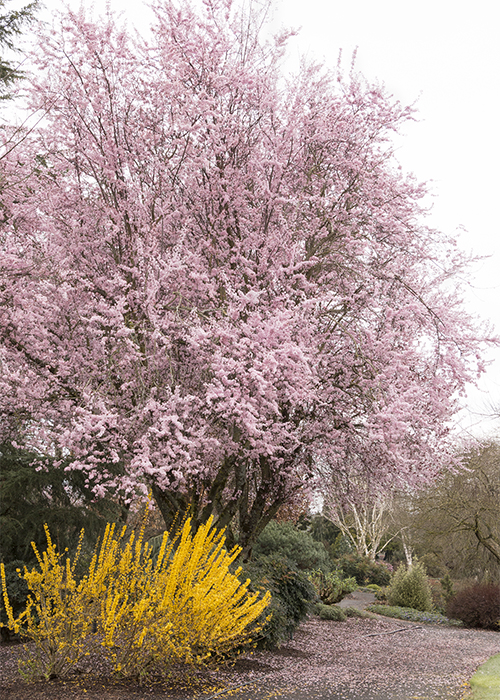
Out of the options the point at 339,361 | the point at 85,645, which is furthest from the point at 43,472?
the point at 339,361

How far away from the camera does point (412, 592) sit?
60.7 feet

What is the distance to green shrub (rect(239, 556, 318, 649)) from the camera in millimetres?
8336

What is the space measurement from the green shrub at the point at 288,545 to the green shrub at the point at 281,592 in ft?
11.1

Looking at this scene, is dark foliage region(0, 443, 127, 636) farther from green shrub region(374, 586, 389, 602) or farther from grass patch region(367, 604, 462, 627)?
green shrub region(374, 586, 389, 602)

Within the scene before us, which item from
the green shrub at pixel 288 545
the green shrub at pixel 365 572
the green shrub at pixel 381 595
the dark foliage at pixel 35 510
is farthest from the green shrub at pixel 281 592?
the green shrub at pixel 365 572

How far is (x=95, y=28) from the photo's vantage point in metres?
8.66

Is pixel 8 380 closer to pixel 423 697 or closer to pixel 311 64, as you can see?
pixel 423 697

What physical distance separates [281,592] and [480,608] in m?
8.64

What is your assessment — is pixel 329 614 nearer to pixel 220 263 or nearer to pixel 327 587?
A: pixel 327 587

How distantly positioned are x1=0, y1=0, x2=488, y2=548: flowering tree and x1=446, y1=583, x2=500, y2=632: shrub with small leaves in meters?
7.67

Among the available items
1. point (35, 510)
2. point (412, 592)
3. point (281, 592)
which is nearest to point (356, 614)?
point (412, 592)

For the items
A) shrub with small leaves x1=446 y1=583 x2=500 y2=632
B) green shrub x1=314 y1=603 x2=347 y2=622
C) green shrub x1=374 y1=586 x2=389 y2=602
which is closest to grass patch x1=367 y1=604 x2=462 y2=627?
shrub with small leaves x1=446 y1=583 x2=500 y2=632

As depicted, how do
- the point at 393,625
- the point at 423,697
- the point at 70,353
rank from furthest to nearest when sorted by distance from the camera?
the point at 393,625 → the point at 70,353 → the point at 423,697

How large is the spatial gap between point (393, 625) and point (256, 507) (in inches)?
241
